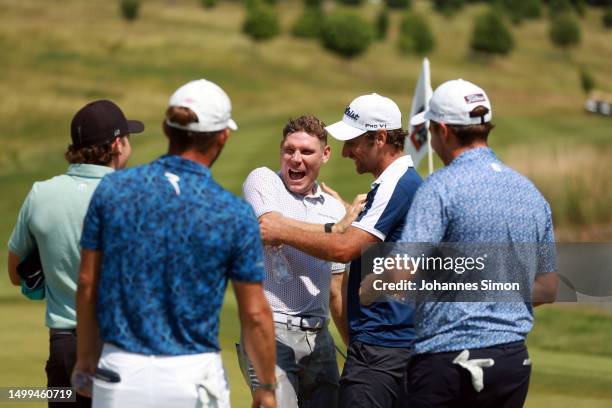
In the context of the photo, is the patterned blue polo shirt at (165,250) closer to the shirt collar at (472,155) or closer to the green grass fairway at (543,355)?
the shirt collar at (472,155)

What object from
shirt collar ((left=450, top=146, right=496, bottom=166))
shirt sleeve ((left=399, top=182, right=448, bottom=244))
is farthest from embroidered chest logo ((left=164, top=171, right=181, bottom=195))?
shirt collar ((left=450, top=146, right=496, bottom=166))

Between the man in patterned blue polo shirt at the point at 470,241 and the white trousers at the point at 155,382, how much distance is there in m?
0.88

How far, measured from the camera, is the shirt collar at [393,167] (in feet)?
17.1

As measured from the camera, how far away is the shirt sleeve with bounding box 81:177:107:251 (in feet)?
12.7

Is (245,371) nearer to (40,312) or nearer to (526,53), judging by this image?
(40,312)

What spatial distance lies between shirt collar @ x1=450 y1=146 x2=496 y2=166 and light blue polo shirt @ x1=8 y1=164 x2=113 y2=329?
5.33 feet

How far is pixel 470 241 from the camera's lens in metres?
4.12

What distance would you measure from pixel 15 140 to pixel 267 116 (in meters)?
10.7

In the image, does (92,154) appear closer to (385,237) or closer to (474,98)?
(385,237)

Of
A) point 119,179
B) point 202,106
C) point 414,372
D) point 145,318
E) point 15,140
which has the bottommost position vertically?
point 15,140

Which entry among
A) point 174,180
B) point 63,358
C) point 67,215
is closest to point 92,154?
point 67,215

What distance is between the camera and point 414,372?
13.8 feet

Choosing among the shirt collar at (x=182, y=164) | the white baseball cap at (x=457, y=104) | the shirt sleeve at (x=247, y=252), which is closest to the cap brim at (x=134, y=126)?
the shirt collar at (x=182, y=164)

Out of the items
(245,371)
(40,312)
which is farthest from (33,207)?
(40,312)
